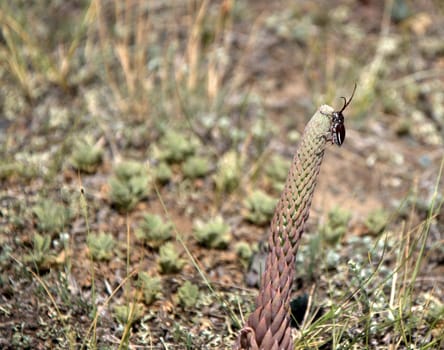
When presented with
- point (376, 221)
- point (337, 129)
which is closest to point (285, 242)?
point (337, 129)

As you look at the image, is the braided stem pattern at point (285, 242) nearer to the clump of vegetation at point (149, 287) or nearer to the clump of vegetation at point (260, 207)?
the clump of vegetation at point (149, 287)

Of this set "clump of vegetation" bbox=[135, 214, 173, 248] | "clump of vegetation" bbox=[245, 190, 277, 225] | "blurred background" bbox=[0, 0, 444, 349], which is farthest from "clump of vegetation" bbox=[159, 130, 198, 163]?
"clump of vegetation" bbox=[135, 214, 173, 248]

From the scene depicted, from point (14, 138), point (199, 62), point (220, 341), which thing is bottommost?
point (220, 341)

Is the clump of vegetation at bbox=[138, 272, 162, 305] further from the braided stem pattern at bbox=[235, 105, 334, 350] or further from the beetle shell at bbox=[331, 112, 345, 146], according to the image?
the beetle shell at bbox=[331, 112, 345, 146]

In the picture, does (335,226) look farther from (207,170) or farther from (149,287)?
(149,287)

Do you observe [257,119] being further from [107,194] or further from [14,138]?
[14,138]

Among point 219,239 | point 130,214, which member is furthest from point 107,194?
point 219,239
